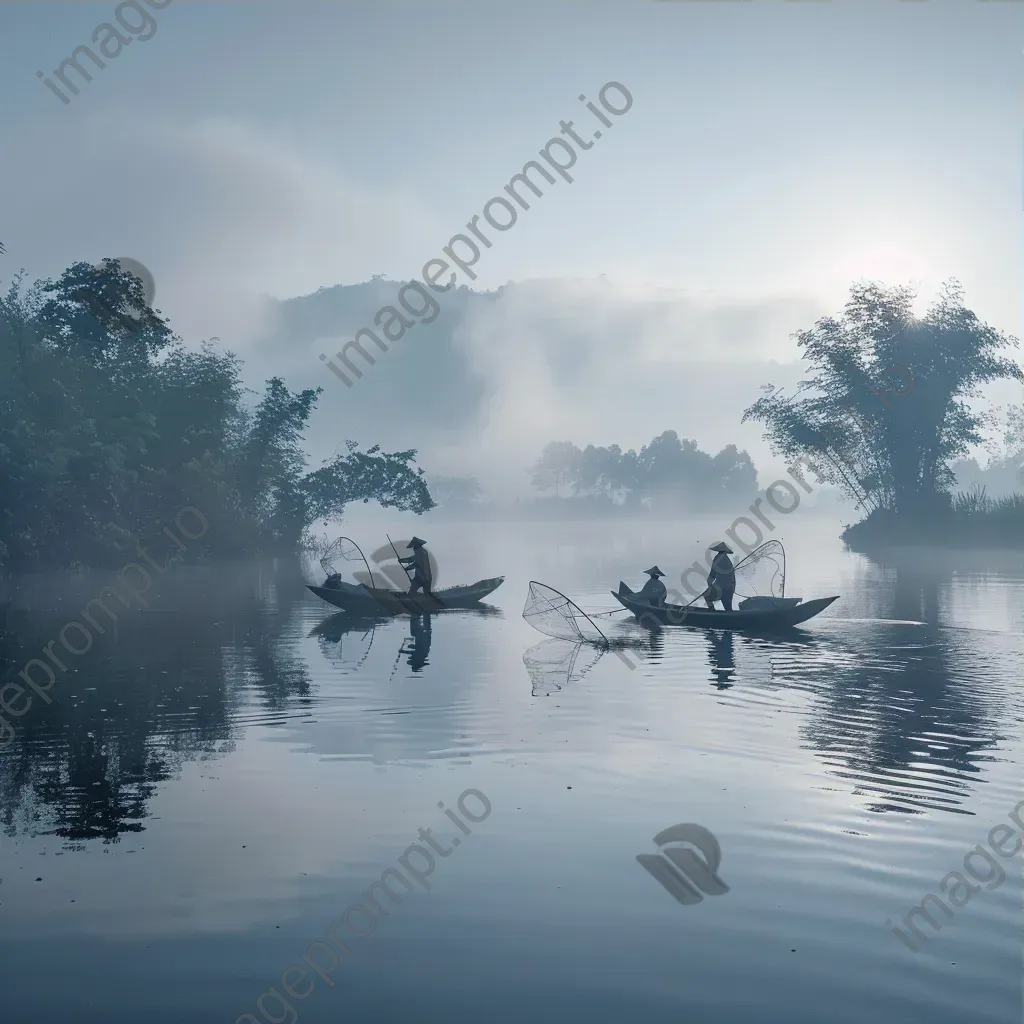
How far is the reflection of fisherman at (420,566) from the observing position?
2961 cm

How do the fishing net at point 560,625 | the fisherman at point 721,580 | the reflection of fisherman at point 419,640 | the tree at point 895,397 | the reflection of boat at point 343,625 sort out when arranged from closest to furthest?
the reflection of fisherman at point 419,640 → the fishing net at point 560,625 → the fisherman at point 721,580 → the reflection of boat at point 343,625 → the tree at point 895,397

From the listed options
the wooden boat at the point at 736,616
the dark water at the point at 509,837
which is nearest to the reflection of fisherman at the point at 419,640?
the dark water at the point at 509,837

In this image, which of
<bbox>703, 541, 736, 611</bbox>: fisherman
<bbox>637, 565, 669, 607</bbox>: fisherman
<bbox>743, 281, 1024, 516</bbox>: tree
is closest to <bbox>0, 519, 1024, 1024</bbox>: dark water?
<bbox>703, 541, 736, 611</bbox>: fisherman

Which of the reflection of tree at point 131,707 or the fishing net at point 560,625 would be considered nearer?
the reflection of tree at point 131,707

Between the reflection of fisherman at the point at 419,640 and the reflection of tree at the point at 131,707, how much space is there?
2.56 metres

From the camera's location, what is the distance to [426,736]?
14219 mm

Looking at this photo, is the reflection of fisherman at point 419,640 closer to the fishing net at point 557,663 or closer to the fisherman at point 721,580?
the fishing net at point 557,663

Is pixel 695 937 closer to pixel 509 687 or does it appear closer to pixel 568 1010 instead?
pixel 568 1010

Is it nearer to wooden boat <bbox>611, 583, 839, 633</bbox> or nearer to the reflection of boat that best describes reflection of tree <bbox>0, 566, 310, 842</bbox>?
the reflection of boat

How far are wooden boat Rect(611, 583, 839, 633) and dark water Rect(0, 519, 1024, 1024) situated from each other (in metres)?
3.53

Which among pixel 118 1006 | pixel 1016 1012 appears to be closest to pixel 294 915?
pixel 118 1006

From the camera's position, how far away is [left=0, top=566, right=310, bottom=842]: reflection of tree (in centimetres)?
1097

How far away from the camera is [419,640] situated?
25.4 m

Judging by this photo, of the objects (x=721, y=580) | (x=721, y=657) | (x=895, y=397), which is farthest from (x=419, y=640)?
(x=895, y=397)
